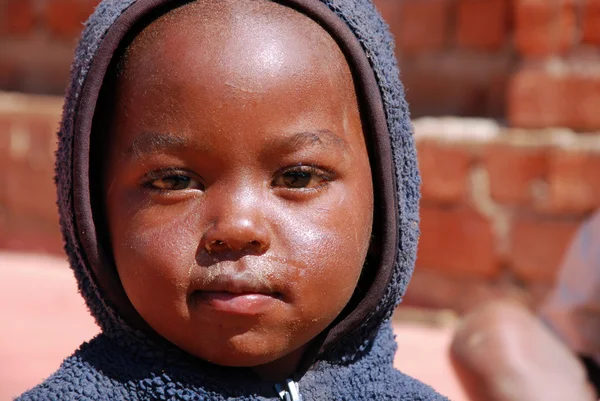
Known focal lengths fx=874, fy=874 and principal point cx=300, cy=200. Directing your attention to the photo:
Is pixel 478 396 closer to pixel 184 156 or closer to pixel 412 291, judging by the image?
pixel 412 291

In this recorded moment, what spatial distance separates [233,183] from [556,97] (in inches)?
62.0

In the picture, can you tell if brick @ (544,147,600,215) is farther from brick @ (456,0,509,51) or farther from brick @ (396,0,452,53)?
brick @ (396,0,452,53)

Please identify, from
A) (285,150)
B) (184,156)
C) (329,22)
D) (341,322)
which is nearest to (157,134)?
(184,156)

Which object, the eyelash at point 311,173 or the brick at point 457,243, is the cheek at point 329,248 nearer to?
the eyelash at point 311,173

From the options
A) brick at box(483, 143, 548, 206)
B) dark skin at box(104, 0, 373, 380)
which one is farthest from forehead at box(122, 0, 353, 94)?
brick at box(483, 143, 548, 206)

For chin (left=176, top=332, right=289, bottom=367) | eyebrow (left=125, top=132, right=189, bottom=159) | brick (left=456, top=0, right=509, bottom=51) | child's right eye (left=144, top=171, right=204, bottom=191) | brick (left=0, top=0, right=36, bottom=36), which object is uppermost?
brick (left=0, top=0, right=36, bottom=36)

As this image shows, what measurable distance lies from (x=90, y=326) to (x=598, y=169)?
1.54 meters

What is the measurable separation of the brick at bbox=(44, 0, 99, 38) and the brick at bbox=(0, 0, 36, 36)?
0.24ft

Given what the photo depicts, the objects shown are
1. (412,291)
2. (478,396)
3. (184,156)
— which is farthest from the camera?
(412,291)

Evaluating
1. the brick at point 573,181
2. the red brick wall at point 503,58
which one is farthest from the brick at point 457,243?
the red brick wall at point 503,58

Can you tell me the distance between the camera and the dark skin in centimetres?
118

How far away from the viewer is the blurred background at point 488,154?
2.48 m

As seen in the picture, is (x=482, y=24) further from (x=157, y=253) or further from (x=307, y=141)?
(x=157, y=253)

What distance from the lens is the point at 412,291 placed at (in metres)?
2.79
